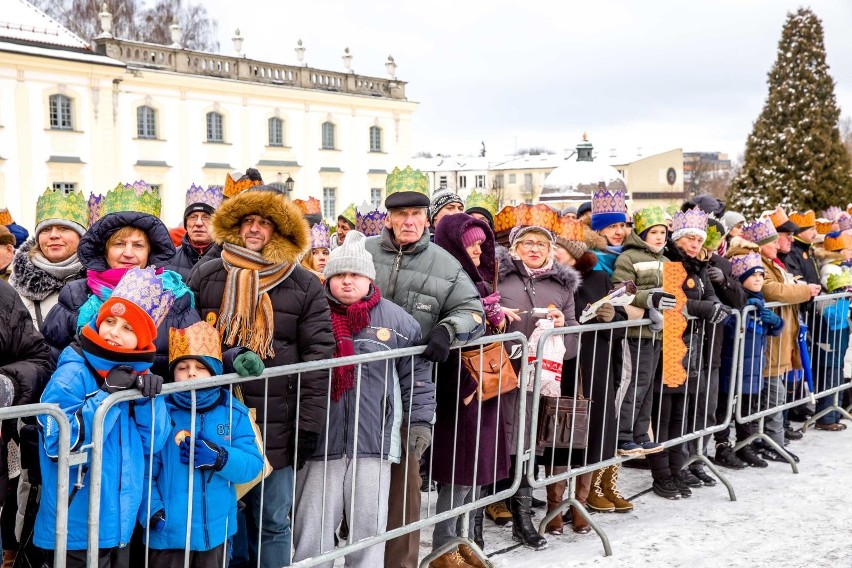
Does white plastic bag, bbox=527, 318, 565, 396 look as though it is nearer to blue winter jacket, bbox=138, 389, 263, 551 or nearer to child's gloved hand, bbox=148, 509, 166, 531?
blue winter jacket, bbox=138, 389, 263, 551

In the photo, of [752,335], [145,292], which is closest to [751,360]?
[752,335]

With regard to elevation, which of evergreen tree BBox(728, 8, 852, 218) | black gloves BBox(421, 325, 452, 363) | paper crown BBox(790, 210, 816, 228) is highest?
evergreen tree BBox(728, 8, 852, 218)

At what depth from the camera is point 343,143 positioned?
40.5 metres

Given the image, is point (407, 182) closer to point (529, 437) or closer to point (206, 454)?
point (529, 437)

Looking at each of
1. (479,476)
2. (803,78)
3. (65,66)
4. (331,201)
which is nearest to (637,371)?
(479,476)

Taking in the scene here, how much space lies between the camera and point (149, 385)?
125 inches

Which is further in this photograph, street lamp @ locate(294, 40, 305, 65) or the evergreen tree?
street lamp @ locate(294, 40, 305, 65)

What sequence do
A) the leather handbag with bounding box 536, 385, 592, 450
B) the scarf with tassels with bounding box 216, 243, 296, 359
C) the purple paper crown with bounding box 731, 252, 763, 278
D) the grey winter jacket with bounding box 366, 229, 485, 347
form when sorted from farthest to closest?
the purple paper crown with bounding box 731, 252, 763, 278, the leather handbag with bounding box 536, 385, 592, 450, the grey winter jacket with bounding box 366, 229, 485, 347, the scarf with tassels with bounding box 216, 243, 296, 359

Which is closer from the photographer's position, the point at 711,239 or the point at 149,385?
the point at 149,385

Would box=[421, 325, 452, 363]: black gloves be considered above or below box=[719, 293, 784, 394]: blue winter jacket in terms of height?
above

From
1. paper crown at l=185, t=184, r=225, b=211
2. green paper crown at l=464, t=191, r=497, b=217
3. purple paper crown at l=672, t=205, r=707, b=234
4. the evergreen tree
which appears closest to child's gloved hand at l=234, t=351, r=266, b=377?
paper crown at l=185, t=184, r=225, b=211

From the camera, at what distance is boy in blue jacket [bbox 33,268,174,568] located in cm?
A: 317

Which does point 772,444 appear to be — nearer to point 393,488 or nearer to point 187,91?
point 393,488

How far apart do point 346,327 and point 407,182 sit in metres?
1.09
